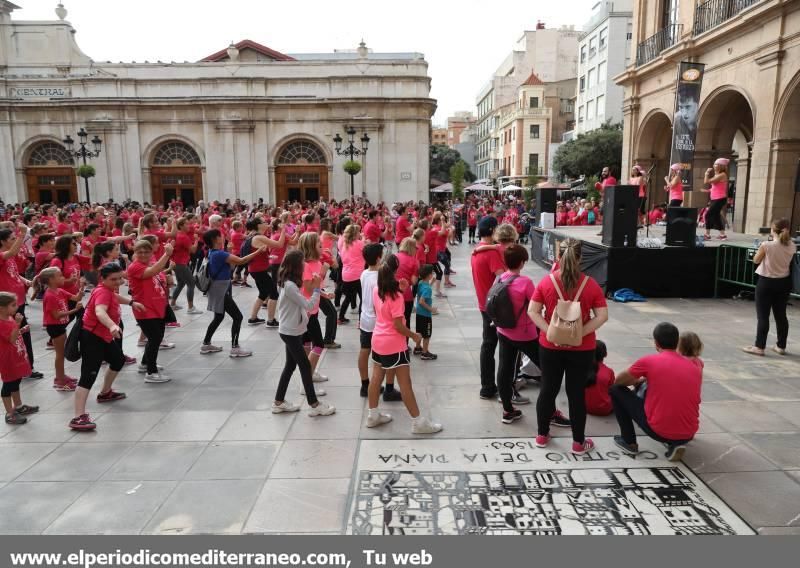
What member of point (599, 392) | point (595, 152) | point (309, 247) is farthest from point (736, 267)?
point (595, 152)

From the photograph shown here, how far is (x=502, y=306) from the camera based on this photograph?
5254mm

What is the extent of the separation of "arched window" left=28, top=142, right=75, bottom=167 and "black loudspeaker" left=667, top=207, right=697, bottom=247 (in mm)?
33272

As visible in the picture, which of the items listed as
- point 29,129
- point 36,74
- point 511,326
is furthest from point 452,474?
point 36,74

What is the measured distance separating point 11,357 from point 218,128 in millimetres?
29219

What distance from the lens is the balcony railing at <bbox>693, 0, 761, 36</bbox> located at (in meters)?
16.1

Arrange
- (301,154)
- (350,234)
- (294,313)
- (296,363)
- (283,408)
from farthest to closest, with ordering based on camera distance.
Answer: (301,154) → (350,234) → (283,408) → (296,363) → (294,313)

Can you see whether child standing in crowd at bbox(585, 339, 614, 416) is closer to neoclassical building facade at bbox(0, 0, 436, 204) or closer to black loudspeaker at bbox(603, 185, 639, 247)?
black loudspeaker at bbox(603, 185, 639, 247)

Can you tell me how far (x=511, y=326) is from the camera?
5.28 metres

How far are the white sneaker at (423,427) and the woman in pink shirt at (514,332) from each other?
0.73 metres

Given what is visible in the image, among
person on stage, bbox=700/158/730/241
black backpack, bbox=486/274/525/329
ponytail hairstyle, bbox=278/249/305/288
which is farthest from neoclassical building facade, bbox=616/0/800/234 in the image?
ponytail hairstyle, bbox=278/249/305/288

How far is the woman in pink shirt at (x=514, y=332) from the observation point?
527 cm

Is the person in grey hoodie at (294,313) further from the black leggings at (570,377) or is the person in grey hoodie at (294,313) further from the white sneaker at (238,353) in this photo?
the white sneaker at (238,353)

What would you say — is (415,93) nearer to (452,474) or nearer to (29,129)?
(29,129)

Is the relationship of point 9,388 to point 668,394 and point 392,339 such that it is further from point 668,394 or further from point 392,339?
point 668,394
